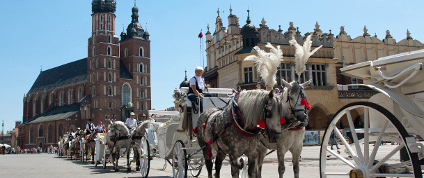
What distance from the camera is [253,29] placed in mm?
33781

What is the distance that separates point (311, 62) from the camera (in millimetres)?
34375

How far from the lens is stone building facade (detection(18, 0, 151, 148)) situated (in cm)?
8525

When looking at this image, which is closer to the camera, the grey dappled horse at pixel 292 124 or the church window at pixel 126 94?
the grey dappled horse at pixel 292 124

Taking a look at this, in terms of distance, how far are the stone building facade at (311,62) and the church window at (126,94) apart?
53941mm

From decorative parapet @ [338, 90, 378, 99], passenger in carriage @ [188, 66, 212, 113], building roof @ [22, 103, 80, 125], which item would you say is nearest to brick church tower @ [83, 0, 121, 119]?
building roof @ [22, 103, 80, 125]

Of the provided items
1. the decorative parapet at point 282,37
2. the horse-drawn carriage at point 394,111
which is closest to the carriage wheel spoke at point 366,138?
the horse-drawn carriage at point 394,111

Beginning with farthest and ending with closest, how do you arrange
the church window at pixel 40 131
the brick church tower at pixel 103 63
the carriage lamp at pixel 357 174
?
the church window at pixel 40 131
the brick church tower at pixel 103 63
the carriage lamp at pixel 357 174

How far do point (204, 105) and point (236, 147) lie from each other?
8.13 ft

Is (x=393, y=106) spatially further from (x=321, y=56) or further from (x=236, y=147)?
(x=321, y=56)

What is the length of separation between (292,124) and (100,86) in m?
83.8

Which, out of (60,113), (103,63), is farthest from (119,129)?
(60,113)

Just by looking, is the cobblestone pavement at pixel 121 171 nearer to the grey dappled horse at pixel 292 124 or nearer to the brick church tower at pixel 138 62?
the grey dappled horse at pixel 292 124

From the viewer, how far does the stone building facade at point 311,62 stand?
33594mm

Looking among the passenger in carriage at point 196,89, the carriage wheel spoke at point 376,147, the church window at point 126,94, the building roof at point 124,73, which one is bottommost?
the carriage wheel spoke at point 376,147
